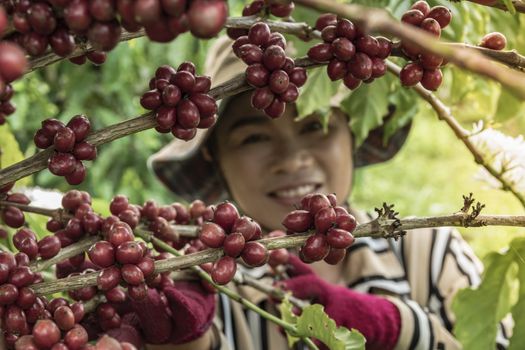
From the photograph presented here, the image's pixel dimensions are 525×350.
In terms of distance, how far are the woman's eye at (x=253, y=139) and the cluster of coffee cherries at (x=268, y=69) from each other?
0.77m

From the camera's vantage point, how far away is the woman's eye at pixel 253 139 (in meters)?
1.34

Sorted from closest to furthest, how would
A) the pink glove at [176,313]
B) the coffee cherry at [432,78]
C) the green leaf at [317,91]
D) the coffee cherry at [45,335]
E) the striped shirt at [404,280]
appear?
the coffee cherry at [45,335] → the coffee cherry at [432,78] → the pink glove at [176,313] → the green leaf at [317,91] → the striped shirt at [404,280]

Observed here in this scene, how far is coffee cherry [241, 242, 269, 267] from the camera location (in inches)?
20.8

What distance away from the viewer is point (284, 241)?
55 cm

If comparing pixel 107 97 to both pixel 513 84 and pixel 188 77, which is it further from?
pixel 513 84

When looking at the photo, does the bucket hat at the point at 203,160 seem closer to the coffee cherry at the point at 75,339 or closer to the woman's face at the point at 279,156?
the woman's face at the point at 279,156

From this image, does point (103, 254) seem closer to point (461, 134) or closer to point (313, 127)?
point (461, 134)

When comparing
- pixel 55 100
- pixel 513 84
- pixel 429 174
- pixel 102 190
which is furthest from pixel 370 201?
pixel 513 84

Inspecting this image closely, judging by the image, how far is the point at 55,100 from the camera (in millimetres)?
3488

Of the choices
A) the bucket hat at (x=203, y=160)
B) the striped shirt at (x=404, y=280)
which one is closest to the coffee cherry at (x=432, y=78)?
the striped shirt at (x=404, y=280)

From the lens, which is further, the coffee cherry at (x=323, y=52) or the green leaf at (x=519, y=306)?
the green leaf at (x=519, y=306)

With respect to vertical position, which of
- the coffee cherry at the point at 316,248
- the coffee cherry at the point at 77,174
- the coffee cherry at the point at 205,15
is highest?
the coffee cherry at the point at 205,15

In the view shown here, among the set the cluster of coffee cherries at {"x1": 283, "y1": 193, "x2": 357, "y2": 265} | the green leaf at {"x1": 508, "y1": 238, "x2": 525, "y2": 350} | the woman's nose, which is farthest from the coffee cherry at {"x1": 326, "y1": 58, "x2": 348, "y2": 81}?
the woman's nose

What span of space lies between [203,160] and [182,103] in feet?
3.42
